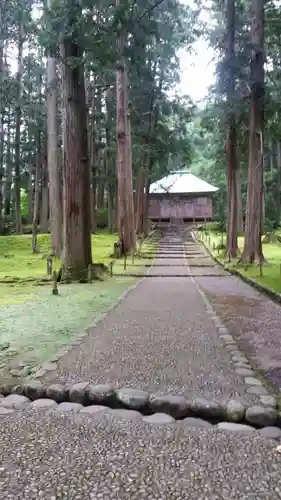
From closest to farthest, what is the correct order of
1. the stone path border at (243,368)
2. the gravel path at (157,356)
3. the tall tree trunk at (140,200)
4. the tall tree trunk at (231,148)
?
the stone path border at (243,368) < the gravel path at (157,356) < the tall tree trunk at (231,148) < the tall tree trunk at (140,200)

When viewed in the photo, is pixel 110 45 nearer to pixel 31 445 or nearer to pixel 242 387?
pixel 242 387

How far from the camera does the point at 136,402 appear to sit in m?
3.50

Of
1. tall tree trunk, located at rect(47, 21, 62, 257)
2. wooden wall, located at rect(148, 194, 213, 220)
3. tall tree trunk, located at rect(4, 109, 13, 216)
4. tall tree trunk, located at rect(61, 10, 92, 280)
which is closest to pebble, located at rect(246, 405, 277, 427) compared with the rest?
tall tree trunk, located at rect(61, 10, 92, 280)

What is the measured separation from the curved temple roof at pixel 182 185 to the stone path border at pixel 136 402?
3842 cm

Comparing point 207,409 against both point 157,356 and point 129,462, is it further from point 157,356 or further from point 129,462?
point 157,356

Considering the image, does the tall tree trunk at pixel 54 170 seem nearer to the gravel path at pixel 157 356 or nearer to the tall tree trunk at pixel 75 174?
the tall tree trunk at pixel 75 174

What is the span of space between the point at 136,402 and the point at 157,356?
1303 millimetres

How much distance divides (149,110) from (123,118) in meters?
8.78

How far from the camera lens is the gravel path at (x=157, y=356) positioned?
154 inches

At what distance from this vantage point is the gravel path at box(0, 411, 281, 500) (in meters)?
2.31

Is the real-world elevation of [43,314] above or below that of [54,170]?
below

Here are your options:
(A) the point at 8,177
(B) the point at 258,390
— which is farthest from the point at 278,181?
(B) the point at 258,390

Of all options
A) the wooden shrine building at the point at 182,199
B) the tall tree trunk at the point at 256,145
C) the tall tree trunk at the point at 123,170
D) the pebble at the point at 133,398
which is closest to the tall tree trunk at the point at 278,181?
the wooden shrine building at the point at 182,199

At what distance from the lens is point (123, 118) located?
Result: 2008 centimetres
